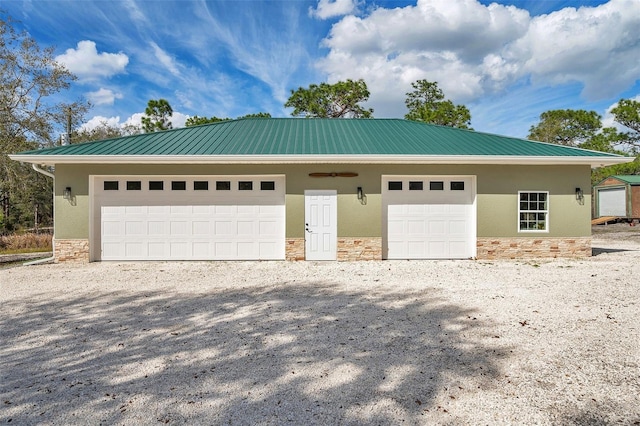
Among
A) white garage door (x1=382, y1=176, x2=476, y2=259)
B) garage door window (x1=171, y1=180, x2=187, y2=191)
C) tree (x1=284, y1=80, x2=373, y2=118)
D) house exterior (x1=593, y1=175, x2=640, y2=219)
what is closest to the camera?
garage door window (x1=171, y1=180, x2=187, y2=191)

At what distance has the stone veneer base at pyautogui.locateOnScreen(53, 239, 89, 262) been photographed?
9000 mm

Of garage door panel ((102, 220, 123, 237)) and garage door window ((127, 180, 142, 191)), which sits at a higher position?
garage door window ((127, 180, 142, 191))

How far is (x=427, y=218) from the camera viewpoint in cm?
953

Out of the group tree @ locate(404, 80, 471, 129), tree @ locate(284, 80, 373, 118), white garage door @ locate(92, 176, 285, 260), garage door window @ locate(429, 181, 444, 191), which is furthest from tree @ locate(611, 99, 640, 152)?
white garage door @ locate(92, 176, 285, 260)

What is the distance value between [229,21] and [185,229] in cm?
742

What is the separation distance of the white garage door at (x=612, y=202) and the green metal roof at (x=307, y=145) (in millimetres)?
15299

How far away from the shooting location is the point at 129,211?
9.29 m

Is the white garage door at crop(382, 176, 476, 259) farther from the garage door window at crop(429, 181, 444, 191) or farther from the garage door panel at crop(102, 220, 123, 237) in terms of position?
the garage door panel at crop(102, 220, 123, 237)

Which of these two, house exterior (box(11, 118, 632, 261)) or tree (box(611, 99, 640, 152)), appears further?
tree (box(611, 99, 640, 152))

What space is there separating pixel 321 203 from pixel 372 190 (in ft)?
4.77

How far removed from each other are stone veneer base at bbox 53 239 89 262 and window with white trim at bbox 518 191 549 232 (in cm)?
1205

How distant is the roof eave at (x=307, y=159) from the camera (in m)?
8.72

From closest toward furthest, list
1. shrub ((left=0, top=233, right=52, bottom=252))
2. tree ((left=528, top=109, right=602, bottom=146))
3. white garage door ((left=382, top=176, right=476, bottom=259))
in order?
white garage door ((left=382, top=176, right=476, bottom=259)) → shrub ((left=0, top=233, right=52, bottom=252)) → tree ((left=528, top=109, right=602, bottom=146))

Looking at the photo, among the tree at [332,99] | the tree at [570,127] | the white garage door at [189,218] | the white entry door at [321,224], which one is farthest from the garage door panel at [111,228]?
the tree at [570,127]
